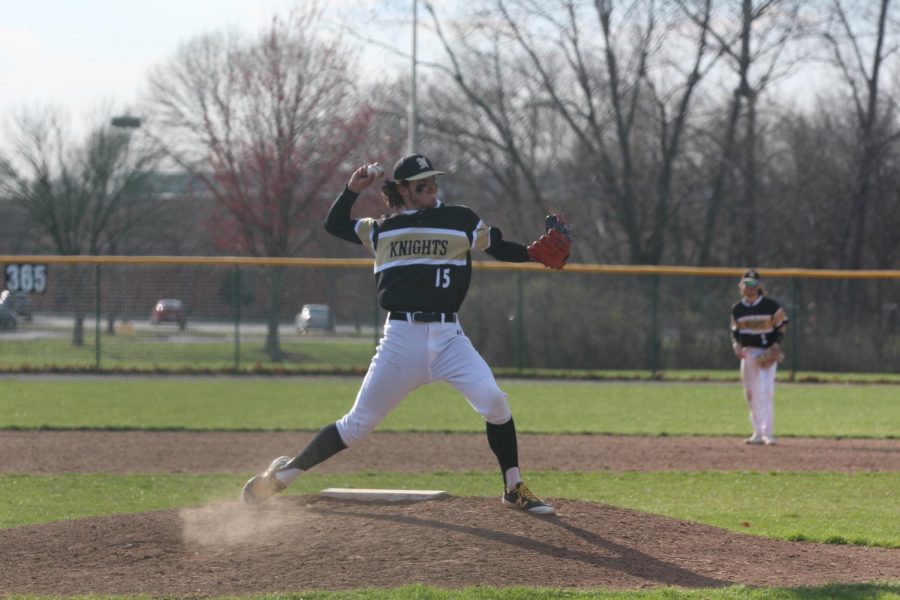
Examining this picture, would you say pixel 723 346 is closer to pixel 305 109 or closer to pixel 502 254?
pixel 305 109

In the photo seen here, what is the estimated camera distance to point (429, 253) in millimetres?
6297

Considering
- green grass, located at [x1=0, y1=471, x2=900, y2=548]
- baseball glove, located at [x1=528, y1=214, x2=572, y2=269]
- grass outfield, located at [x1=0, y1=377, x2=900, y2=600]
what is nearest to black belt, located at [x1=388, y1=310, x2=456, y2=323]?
baseball glove, located at [x1=528, y1=214, x2=572, y2=269]

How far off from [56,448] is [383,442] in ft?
11.1

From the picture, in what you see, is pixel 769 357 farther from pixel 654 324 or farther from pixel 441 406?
pixel 654 324

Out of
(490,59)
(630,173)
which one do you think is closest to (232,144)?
(490,59)

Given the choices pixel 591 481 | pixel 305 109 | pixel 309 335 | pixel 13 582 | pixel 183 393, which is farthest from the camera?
pixel 305 109

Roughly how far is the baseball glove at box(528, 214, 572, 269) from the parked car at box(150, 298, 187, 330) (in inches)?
654

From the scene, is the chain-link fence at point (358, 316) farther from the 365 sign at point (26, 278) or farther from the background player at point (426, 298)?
the background player at point (426, 298)

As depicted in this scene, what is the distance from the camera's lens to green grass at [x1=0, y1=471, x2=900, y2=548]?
7.66 metres

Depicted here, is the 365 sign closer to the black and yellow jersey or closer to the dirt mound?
the dirt mound

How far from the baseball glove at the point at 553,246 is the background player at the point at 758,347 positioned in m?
6.72

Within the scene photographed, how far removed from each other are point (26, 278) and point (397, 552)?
60.8 ft

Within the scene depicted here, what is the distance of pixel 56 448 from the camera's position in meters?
11.9

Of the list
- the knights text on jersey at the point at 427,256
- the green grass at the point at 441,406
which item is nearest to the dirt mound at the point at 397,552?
the knights text on jersey at the point at 427,256
